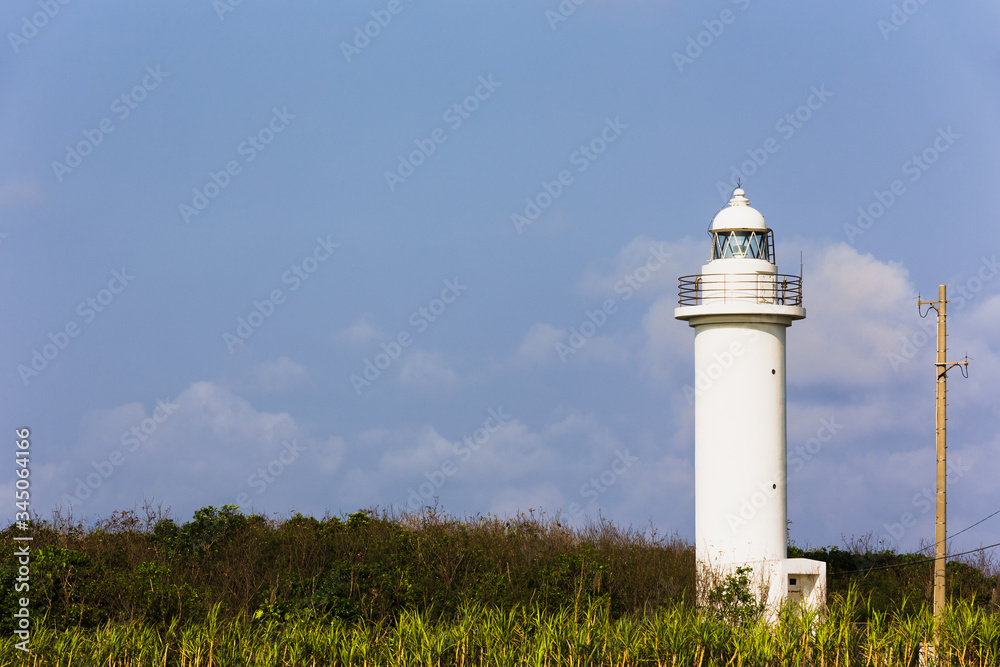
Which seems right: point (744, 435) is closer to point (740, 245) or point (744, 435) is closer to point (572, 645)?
point (740, 245)

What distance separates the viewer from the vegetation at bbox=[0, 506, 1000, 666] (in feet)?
49.5

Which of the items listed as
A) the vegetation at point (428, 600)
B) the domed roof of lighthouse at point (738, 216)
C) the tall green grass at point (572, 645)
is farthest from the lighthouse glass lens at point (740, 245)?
the tall green grass at point (572, 645)

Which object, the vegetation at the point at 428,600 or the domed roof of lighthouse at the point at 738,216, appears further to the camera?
the domed roof of lighthouse at the point at 738,216

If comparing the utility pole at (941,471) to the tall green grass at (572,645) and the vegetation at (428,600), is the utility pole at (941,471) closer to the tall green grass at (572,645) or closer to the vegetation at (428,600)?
the vegetation at (428,600)

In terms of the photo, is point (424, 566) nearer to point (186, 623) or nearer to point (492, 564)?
point (492, 564)

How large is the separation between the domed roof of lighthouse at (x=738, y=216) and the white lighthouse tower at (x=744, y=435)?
0.93 meters

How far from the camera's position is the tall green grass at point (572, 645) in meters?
14.7

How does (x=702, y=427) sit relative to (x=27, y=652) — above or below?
above

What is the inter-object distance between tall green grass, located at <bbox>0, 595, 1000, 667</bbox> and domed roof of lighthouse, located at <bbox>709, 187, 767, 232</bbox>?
359 inches

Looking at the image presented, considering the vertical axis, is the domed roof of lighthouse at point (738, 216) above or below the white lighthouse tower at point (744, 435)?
above

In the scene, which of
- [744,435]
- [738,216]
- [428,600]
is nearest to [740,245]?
[738,216]

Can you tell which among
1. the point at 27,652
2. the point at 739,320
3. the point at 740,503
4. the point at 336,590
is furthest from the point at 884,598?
the point at 27,652

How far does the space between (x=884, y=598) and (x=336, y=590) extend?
43.7 ft

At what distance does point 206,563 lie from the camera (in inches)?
882
